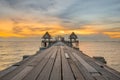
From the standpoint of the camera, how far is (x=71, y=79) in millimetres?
4727

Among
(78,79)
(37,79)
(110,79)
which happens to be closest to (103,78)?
(110,79)

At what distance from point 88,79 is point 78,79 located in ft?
0.92

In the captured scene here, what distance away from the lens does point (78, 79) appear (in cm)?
470

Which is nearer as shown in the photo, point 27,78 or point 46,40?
point 27,78

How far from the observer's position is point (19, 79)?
15.5ft

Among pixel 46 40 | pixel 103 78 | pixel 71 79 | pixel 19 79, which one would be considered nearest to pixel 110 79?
pixel 103 78

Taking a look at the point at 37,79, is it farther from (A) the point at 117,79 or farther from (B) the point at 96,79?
(A) the point at 117,79

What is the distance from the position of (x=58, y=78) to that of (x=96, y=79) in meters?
1.02

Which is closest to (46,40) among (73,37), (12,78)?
(73,37)

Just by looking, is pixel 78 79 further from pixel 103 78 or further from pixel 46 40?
pixel 46 40

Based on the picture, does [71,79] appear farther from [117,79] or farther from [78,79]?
[117,79]

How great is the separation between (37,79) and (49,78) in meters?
0.32

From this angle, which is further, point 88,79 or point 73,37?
point 73,37

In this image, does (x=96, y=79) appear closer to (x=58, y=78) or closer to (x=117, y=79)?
(x=117, y=79)
